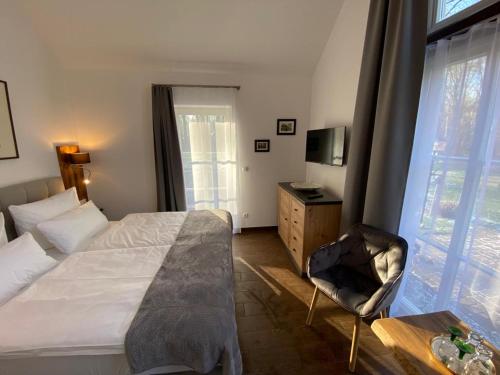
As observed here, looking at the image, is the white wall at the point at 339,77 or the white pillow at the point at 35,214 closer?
the white pillow at the point at 35,214

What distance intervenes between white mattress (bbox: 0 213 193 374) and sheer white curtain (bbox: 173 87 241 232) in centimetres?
165

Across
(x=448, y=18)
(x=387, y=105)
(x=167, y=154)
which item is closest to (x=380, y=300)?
(x=387, y=105)

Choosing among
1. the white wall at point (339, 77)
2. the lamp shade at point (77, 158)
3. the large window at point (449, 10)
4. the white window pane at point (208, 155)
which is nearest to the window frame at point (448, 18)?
the large window at point (449, 10)

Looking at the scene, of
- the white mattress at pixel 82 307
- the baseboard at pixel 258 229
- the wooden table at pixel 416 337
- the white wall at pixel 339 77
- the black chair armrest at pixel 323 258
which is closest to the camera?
the wooden table at pixel 416 337

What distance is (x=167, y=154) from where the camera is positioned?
3148 millimetres

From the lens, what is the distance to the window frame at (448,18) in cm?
121

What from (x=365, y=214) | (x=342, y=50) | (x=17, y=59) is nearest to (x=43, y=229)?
(x=17, y=59)

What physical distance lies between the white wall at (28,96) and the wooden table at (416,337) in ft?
10.3

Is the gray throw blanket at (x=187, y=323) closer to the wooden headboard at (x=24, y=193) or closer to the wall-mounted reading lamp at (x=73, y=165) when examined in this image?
the wooden headboard at (x=24, y=193)

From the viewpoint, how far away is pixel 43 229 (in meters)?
1.79

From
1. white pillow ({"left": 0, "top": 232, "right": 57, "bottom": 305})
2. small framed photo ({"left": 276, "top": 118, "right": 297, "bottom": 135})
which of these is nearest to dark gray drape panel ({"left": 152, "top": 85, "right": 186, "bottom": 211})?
small framed photo ({"left": 276, "top": 118, "right": 297, "bottom": 135})

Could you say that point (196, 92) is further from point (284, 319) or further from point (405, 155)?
point (284, 319)

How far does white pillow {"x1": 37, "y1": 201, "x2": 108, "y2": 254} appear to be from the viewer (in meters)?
1.81

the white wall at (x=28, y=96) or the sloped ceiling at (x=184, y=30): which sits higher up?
the sloped ceiling at (x=184, y=30)
